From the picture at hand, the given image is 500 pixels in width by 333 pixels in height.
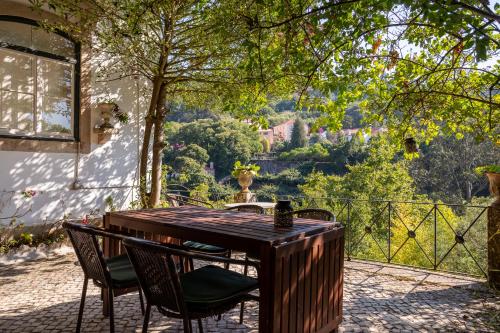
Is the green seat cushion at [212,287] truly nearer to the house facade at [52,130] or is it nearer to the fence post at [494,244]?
the fence post at [494,244]

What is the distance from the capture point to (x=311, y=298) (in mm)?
2338

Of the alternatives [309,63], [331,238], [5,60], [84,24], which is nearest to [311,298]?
[331,238]

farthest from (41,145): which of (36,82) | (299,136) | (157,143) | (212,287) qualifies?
(299,136)

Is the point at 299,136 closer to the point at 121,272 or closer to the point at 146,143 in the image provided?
the point at 146,143

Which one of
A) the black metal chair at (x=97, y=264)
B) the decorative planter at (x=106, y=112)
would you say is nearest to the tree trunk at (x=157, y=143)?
the decorative planter at (x=106, y=112)

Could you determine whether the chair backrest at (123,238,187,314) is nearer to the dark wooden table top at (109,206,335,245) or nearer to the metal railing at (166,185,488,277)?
the dark wooden table top at (109,206,335,245)

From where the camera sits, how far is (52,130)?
18.2ft

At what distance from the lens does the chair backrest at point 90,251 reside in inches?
94.0

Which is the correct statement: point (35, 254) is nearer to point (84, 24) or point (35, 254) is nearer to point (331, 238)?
point (84, 24)

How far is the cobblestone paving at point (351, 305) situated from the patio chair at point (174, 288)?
0.78 metres

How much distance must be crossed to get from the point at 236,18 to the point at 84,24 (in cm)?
262

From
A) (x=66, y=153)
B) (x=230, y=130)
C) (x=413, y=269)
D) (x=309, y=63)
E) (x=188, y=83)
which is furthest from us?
(x=230, y=130)

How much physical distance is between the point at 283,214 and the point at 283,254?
441mm

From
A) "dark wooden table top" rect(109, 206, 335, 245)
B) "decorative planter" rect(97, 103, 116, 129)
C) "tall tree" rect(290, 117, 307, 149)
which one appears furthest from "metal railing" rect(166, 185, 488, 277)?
"tall tree" rect(290, 117, 307, 149)
